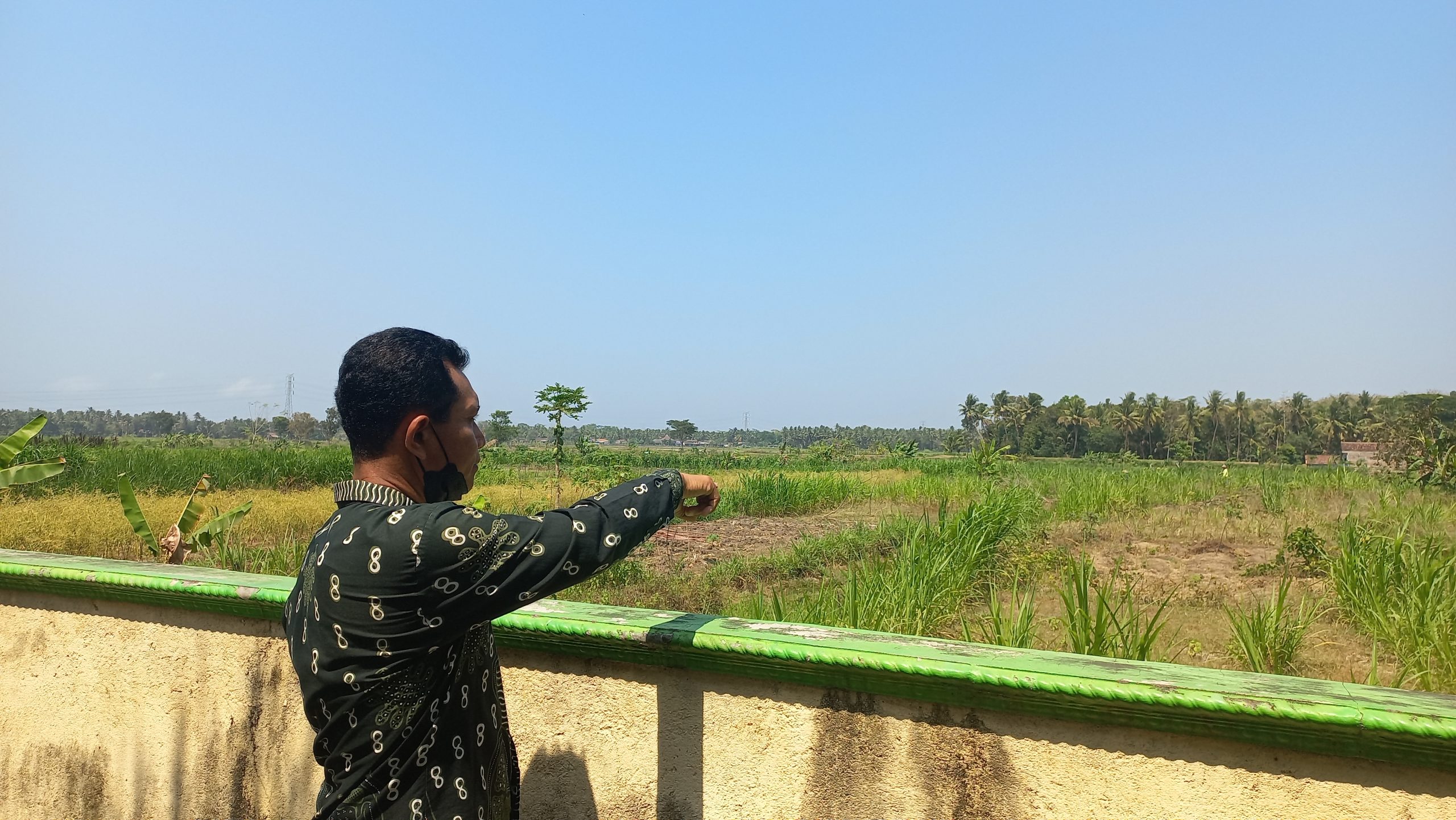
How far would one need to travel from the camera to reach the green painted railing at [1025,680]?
1.07 metres

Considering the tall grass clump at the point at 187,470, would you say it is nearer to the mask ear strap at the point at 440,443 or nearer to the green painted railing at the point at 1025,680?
the green painted railing at the point at 1025,680

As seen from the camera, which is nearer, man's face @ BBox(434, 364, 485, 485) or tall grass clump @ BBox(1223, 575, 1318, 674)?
man's face @ BBox(434, 364, 485, 485)

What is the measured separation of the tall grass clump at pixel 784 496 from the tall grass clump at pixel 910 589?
301 inches

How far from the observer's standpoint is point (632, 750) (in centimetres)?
158

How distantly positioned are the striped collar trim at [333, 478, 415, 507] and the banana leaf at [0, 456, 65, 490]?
8.00 feet

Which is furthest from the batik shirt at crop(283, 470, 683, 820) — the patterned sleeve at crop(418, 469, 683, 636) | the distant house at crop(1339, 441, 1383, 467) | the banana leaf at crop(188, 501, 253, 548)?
the distant house at crop(1339, 441, 1383, 467)

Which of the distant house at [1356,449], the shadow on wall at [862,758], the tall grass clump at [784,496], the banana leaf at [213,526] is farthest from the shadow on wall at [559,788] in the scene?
the distant house at [1356,449]

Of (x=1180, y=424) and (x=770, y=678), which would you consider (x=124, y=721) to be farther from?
(x=1180, y=424)

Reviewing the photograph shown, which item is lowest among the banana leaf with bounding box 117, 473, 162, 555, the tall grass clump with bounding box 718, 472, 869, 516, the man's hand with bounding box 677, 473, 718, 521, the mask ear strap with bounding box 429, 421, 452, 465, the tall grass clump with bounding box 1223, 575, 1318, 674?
the tall grass clump with bounding box 718, 472, 869, 516

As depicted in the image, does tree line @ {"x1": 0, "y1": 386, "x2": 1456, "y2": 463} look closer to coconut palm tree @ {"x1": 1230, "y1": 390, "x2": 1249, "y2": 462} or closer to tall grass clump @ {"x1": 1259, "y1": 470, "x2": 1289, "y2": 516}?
coconut palm tree @ {"x1": 1230, "y1": 390, "x2": 1249, "y2": 462}

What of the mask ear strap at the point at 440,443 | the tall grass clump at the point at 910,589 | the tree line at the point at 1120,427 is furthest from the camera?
the tree line at the point at 1120,427

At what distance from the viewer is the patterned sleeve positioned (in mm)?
1107

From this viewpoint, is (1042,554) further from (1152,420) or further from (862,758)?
(1152,420)

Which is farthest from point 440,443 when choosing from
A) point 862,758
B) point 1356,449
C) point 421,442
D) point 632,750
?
point 1356,449
